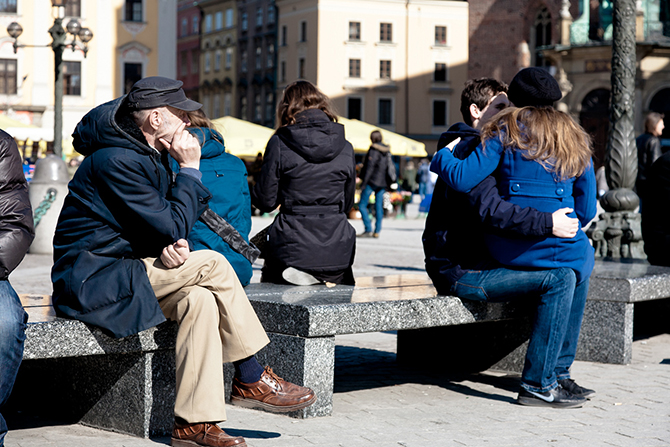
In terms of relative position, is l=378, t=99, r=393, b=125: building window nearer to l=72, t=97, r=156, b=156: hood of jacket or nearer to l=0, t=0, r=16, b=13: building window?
l=0, t=0, r=16, b=13: building window

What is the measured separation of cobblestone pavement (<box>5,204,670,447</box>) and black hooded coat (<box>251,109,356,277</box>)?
789 millimetres

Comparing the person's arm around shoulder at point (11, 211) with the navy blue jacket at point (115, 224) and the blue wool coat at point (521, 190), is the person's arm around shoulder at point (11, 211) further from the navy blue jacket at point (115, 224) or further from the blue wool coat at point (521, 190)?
the blue wool coat at point (521, 190)

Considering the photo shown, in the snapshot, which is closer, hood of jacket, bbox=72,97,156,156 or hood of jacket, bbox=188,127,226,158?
hood of jacket, bbox=72,97,156,156

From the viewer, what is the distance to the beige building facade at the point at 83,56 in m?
45.1

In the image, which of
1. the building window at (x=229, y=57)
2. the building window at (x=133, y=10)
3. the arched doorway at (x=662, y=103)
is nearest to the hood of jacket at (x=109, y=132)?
Answer: the arched doorway at (x=662, y=103)

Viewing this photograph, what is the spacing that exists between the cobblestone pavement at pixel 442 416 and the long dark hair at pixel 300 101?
1.61 meters

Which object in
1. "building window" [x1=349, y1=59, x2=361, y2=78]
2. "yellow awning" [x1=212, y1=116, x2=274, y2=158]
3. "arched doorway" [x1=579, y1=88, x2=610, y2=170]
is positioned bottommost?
"yellow awning" [x1=212, y1=116, x2=274, y2=158]

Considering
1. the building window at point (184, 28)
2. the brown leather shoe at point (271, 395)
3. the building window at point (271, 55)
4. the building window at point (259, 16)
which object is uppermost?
the building window at point (184, 28)

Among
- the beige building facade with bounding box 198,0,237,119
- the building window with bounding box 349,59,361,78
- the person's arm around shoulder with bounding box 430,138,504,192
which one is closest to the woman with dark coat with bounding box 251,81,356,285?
the person's arm around shoulder with bounding box 430,138,504,192

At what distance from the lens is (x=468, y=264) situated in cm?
557

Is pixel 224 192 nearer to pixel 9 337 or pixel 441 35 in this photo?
pixel 9 337

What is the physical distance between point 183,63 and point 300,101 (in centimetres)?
8164

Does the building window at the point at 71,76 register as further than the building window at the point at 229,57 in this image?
No

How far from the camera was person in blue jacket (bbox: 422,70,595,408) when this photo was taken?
5312 millimetres
